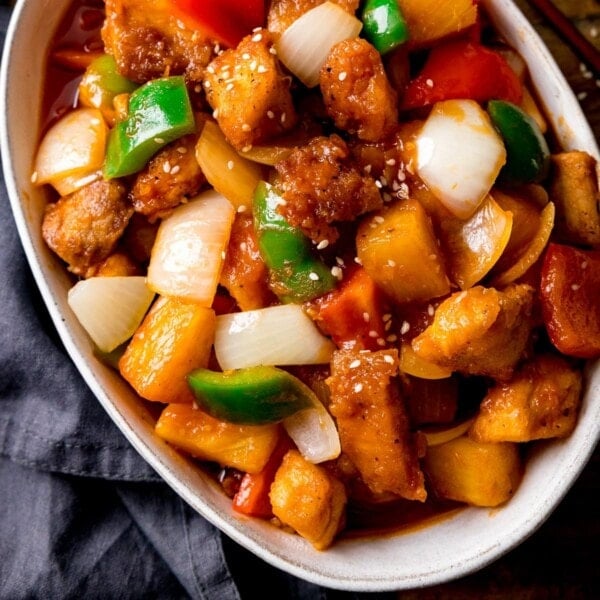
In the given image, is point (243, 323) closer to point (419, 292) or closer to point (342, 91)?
point (419, 292)

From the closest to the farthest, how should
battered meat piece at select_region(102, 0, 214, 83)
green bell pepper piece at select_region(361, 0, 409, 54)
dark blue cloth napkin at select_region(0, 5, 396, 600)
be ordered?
green bell pepper piece at select_region(361, 0, 409, 54)
battered meat piece at select_region(102, 0, 214, 83)
dark blue cloth napkin at select_region(0, 5, 396, 600)

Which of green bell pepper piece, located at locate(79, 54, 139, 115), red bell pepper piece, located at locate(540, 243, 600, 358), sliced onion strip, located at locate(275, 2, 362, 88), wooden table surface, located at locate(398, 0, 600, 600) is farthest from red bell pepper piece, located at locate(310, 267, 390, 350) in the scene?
wooden table surface, located at locate(398, 0, 600, 600)

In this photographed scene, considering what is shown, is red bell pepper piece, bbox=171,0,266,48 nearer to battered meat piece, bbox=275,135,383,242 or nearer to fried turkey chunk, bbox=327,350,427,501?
battered meat piece, bbox=275,135,383,242

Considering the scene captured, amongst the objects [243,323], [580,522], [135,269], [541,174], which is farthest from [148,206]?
[580,522]

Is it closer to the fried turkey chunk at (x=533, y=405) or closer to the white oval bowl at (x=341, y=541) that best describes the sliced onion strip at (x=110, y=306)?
the white oval bowl at (x=341, y=541)

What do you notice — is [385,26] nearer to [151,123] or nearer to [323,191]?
[323,191]

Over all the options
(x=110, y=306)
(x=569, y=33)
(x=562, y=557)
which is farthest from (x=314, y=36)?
(x=562, y=557)
